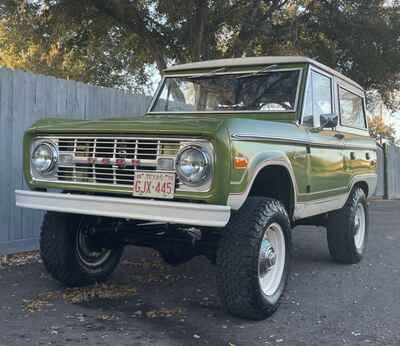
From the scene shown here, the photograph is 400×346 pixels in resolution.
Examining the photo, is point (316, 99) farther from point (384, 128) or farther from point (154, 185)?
point (384, 128)

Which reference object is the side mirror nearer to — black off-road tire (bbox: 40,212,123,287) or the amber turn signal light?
the amber turn signal light

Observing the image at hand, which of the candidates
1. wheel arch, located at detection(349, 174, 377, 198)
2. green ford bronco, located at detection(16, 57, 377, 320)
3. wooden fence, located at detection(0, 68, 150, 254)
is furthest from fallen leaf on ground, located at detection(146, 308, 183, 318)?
wheel arch, located at detection(349, 174, 377, 198)

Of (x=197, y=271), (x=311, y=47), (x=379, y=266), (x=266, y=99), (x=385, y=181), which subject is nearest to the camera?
(x=266, y=99)

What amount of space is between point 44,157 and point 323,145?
2.60 meters

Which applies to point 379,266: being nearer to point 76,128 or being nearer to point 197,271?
point 197,271

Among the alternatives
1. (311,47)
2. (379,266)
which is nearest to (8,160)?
(379,266)

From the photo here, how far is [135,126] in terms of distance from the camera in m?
3.97

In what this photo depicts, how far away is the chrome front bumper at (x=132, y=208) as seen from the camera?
3570 millimetres

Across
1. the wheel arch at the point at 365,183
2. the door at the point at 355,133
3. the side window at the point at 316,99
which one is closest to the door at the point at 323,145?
the side window at the point at 316,99

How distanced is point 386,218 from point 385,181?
6264 mm

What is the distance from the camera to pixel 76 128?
4.21m

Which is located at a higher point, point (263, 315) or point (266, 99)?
point (266, 99)

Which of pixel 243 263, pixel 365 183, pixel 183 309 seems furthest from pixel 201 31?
pixel 243 263

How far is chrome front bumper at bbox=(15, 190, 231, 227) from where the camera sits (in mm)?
3570
